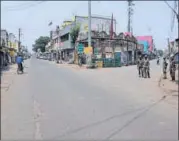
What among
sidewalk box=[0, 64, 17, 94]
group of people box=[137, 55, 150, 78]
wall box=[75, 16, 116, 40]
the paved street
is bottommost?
the paved street

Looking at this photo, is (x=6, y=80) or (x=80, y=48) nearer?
(x=6, y=80)

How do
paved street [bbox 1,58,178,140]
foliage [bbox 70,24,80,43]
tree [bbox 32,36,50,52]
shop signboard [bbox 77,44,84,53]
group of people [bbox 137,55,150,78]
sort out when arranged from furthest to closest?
tree [bbox 32,36,50,52] < foliage [bbox 70,24,80,43] < shop signboard [bbox 77,44,84,53] < group of people [bbox 137,55,150,78] < paved street [bbox 1,58,178,140]

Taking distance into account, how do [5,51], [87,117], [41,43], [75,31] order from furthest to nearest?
[41,43]
[75,31]
[5,51]
[87,117]

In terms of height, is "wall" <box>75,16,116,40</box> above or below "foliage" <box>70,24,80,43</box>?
above

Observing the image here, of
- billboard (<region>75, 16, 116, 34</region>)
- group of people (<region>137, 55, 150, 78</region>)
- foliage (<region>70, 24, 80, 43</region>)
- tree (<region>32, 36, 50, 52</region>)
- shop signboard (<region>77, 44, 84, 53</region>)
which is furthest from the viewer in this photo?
tree (<region>32, 36, 50, 52</region>)

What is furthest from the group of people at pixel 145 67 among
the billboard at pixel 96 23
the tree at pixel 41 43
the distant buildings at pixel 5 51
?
the tree at pixel 41 43

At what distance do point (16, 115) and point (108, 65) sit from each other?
114 ft

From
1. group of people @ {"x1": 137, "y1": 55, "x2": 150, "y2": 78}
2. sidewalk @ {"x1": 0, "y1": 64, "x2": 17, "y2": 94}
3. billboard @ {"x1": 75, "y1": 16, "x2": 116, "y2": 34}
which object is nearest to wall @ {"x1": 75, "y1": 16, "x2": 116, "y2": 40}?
billboard @ {"x1": 75, "y1": 16, "x2": 116, "y2": 34}

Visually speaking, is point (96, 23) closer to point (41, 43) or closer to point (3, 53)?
point (3, 53)

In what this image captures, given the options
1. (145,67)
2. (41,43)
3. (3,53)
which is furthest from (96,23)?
(41,43)

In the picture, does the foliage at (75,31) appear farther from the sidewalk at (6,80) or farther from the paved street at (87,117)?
the paved street at (87,117)

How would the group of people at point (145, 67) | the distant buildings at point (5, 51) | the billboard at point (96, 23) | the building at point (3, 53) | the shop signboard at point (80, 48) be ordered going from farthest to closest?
the billboard at point (96, 23)
the shop signboard at point (80, 48)
the distant buildings at point (5, 51)
the building at point (3, 53)
the group of people at point (145, 67)

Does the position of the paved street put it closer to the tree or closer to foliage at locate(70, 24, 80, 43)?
foliage at locate(70, 24, 80, 43)

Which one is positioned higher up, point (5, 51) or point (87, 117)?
point (5, 51)
